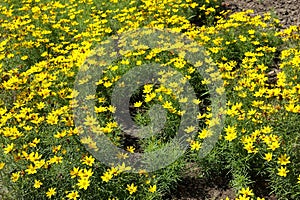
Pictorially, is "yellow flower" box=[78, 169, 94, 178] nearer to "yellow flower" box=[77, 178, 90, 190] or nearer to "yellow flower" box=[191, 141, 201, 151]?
"yellow flower" box=[77, 178, 90, 190]

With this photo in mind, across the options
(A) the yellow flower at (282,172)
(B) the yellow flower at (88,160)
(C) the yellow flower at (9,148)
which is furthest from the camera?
(C) the yellow flower at (9,148)

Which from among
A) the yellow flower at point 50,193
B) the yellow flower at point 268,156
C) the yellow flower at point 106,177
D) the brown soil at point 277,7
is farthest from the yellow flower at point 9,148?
the brown soil at point 277,7

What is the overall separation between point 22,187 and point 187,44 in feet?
9.65

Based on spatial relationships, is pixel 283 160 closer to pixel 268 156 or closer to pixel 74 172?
pixel 268 156

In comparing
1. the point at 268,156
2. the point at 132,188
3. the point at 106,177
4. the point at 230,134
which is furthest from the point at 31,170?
the point at 268,156

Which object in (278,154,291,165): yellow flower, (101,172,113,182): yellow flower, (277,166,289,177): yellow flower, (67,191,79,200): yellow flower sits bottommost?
(277,166,289,177): yellow flower

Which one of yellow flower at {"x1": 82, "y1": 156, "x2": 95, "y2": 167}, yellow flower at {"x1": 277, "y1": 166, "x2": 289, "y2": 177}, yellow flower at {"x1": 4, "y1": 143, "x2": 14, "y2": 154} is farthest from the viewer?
yellow flower at {"x1": 4, "y1": 143, "x2": 14, "y2": 154}

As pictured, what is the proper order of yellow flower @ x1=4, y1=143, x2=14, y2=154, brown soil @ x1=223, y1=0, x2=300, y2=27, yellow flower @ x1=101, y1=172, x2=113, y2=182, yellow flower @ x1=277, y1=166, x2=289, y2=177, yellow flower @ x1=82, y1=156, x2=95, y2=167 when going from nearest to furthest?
1. yellow flower @ x1=277, y1=166, x2=289, y2=177
2. yellow flower @ x1=101, y1=172, x2=113, y2=182
3. yellow flower @ x1=82, y1=156, x2=95, y2=167
4. yellow flower @ x1=4, y1=143, x2=14, y2=154
5. brown soil @ x1=223, y1=0, x2=300, y2=27

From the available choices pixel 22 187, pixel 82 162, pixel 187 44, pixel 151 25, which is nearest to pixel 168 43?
pixel 187 44

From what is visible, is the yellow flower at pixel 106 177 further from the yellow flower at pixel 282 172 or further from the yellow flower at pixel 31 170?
the yellow flower at pixel 282 172

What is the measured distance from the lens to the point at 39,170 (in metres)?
3.87

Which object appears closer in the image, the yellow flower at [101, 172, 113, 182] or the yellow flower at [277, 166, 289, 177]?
the yellow flower at [277, 166, 289, 177]

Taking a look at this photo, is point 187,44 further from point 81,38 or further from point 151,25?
point 81,38

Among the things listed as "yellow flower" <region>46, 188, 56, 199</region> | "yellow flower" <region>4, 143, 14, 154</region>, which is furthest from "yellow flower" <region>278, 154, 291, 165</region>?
"yellow flower" <region>4, 143, 14, 154</region>
